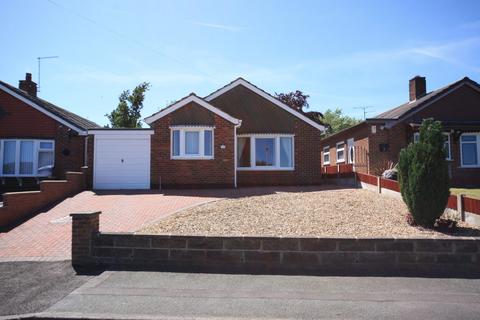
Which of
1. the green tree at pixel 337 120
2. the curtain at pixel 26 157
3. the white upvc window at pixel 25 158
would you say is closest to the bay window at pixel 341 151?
the white upvc window at pixel 25 158

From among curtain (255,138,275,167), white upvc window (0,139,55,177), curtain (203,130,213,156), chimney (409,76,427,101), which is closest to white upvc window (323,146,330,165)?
chimney (409,76,427,101)

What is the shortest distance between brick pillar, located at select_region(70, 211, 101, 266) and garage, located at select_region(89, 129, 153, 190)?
9271 millimetres

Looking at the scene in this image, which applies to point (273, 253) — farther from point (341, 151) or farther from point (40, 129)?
point (341, 151)

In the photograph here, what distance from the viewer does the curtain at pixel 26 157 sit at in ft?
57.2

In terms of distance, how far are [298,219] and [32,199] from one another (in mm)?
8330

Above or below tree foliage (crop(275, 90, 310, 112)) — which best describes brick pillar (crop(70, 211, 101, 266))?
below

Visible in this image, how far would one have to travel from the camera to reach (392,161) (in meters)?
18.8

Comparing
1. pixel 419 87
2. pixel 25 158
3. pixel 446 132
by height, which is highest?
pixel 419 87

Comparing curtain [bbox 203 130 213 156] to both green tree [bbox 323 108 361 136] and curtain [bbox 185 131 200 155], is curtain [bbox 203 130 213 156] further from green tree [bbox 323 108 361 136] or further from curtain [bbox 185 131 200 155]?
green tree [bbox 323 108 361 136]

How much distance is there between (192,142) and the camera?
16.4 m

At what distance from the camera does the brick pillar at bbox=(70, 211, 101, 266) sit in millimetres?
6855

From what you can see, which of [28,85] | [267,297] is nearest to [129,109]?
[28,85]

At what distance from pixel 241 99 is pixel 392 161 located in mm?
8359

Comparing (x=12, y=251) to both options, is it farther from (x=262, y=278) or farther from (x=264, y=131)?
(x=264, y=131)
